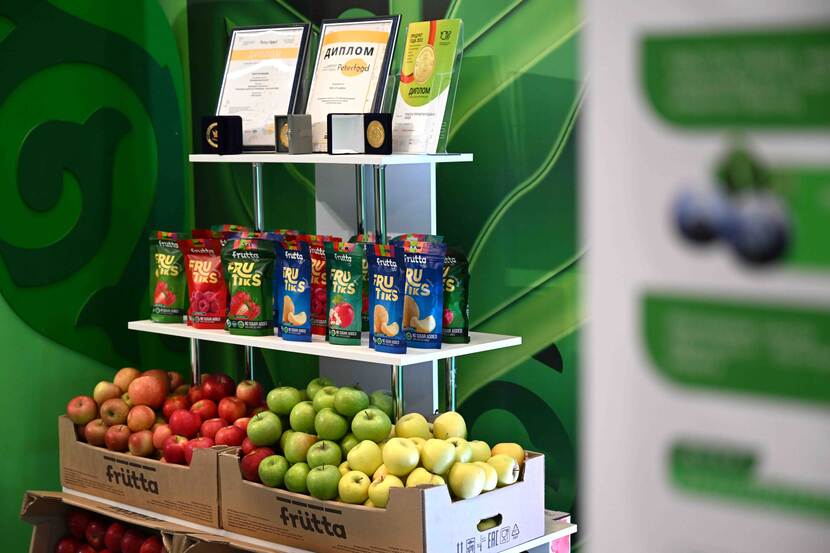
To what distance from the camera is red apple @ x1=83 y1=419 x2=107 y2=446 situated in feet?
11.8

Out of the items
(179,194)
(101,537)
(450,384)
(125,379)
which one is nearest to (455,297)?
(450,384)

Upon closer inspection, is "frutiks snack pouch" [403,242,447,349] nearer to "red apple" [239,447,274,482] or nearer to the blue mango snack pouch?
the blue mango snack pouch

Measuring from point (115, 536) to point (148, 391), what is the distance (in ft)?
1.61

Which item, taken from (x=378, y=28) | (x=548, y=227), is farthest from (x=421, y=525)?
(x=378, y=28)

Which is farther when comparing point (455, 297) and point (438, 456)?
point (455, 297)

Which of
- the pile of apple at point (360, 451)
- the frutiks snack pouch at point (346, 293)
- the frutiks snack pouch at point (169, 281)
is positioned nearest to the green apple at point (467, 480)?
the pile of apple at point (360, 451)

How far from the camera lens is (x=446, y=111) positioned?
3105 mm

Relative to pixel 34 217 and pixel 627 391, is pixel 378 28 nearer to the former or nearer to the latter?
pixel 34 217

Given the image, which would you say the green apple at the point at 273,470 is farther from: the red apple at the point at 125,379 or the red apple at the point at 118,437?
the red apple at the point at 125,379

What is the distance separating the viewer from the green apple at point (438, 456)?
2773mm

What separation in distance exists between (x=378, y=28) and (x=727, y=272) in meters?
2.72

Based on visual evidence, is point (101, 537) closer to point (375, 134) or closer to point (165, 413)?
point (165, 413)

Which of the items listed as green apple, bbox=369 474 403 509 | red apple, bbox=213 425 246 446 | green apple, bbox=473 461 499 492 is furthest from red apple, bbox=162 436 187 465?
green apple, bbox=473 461 499 492

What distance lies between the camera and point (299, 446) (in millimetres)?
2979
